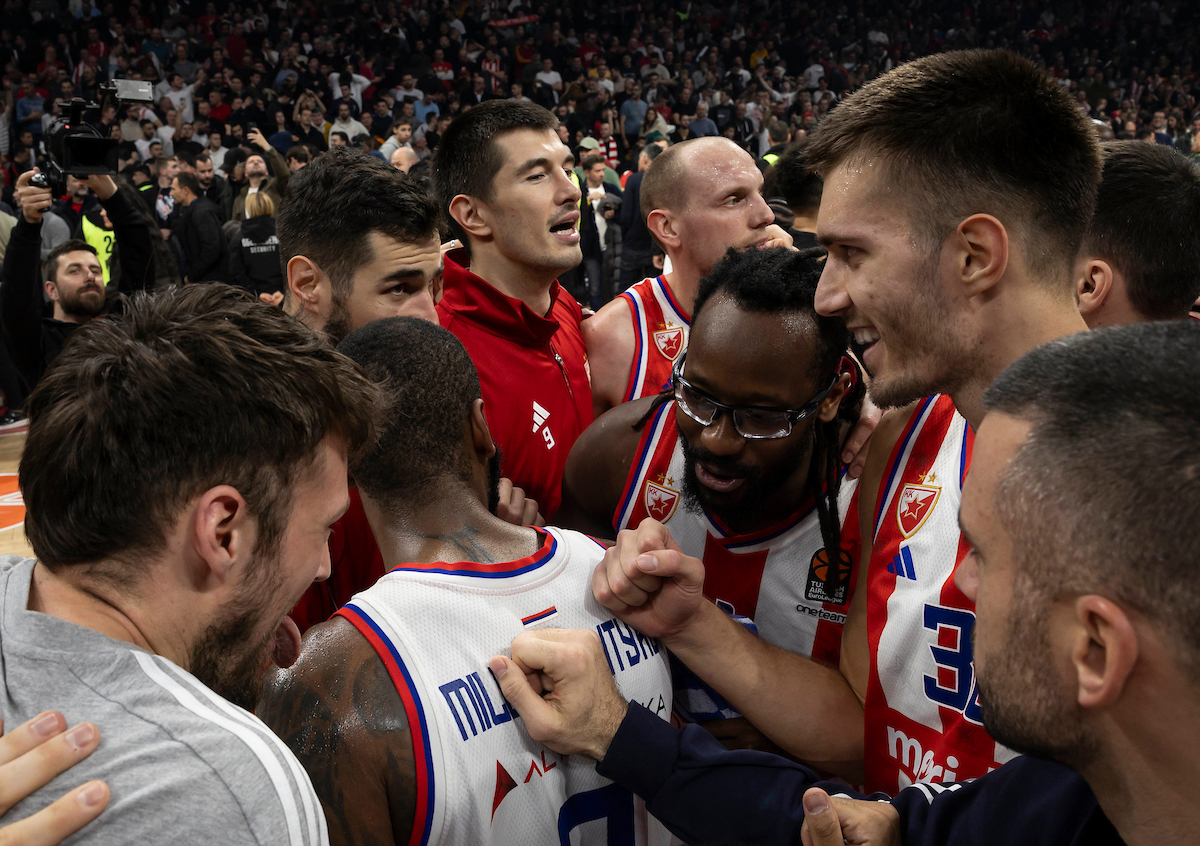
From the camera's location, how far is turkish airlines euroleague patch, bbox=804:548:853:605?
2105 millimetres

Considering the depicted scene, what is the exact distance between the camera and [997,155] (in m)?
1.81

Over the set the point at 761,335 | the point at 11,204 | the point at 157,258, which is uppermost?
the point at 761,335

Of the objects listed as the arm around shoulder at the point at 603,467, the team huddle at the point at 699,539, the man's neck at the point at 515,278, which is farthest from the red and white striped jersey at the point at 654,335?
the arm around shoulder at the point at 603,467

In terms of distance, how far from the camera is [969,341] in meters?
1.81

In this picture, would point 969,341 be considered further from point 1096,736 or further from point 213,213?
point 213,213

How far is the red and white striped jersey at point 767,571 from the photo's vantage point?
83.1 inches

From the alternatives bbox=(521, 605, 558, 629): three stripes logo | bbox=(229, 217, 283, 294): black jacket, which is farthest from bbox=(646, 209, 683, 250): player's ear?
bbox=(229, 217, 283, 294): black jacket

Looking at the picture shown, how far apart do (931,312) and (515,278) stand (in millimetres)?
1894

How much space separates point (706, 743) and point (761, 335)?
0.94 meters

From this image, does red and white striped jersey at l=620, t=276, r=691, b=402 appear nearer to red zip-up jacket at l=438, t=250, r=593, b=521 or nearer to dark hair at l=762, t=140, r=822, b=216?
red zip-up jacket at l=438, t=250, r=593, b=521

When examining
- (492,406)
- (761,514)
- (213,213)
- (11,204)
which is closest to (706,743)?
(761,514)

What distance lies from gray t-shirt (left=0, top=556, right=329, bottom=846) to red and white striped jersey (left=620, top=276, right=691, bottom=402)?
2656mm

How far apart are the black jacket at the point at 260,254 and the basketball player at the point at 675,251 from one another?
16.1 feet

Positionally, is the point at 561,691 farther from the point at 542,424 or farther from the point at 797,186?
the point at 797,186
